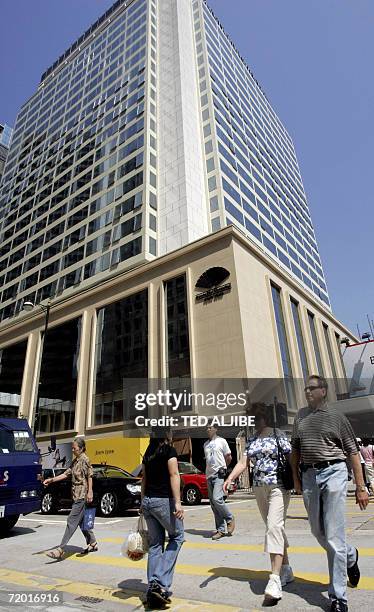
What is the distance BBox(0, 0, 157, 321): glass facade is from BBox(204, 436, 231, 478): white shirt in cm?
3019

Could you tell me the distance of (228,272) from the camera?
30.4 meters

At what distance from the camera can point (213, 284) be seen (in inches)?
1223

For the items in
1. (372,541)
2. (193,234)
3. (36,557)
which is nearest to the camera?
(372,541)

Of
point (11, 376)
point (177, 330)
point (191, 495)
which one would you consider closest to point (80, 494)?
point (191, 495)

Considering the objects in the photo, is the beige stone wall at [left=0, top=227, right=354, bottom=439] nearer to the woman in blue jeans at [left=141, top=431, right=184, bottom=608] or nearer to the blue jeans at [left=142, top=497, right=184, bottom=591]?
the woman in blue jeans at [left=141, top=431, right=184, bottom=608]

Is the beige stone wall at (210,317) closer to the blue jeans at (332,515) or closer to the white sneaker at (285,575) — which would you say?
the white sneaker at (285,575)

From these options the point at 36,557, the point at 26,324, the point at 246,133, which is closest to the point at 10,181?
the point at 26,324

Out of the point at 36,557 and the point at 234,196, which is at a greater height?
the point at 234,196

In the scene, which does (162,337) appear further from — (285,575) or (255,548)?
(285,575)

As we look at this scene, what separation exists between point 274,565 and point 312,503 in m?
0.77

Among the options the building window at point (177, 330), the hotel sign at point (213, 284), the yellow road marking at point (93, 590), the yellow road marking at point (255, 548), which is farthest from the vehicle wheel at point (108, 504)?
the hotel sign at point (213, 284)

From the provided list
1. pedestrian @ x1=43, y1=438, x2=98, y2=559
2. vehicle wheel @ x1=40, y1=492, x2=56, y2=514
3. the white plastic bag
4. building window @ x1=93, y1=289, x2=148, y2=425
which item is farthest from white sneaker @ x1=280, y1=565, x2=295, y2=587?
building window @ x1=93, y1=289, x2=148, y2=425

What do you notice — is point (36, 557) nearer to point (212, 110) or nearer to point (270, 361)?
point (270, 361)

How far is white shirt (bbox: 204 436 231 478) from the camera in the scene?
764 cm
